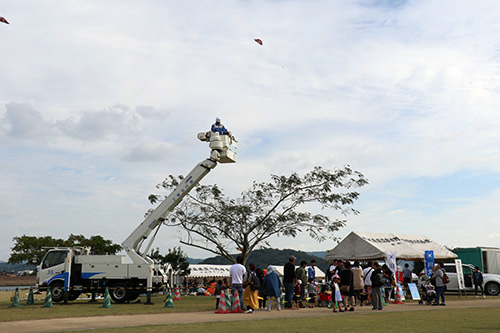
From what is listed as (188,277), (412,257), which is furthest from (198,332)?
(188,277)

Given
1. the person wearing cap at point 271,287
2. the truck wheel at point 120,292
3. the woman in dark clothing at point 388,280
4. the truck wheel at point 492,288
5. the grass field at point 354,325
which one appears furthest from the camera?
the truck wheel at point 492,288

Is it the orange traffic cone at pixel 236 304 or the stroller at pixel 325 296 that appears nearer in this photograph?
the orange traffic cone at pixel 236 304

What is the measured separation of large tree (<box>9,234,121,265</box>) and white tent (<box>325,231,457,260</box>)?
33.5 m

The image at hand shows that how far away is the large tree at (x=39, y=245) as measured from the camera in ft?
169

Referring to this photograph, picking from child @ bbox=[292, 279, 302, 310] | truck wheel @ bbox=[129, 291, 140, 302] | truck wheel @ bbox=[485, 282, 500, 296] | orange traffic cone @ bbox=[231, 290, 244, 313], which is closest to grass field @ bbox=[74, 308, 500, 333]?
orange traffic cone @ bbox=[231, 290, 244, 313]

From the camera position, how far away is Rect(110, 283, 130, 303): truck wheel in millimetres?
23295

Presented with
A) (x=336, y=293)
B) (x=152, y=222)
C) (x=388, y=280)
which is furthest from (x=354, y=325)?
(x=152, y=222)

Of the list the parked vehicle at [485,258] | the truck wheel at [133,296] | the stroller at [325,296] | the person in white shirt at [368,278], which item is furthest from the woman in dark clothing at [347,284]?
the parked vehicle at [485,258]

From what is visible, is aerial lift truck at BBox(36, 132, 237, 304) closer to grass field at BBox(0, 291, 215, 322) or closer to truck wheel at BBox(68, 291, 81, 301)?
truck wheel at BBox(68, 291, 81, 301)

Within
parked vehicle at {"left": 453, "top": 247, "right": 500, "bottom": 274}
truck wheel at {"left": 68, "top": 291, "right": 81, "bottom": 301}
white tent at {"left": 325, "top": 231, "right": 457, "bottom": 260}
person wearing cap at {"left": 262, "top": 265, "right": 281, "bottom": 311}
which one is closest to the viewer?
person wearing cap at {"left": 262, "top": 265, "right": 281, "bottom": 311}

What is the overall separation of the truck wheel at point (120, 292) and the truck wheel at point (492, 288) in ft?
63.0

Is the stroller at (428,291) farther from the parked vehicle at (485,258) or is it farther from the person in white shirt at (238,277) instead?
the parked vehicle at (485,258)

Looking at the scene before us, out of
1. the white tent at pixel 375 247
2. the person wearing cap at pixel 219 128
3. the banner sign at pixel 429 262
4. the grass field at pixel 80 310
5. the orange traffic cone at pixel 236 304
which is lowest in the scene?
the grass field at pixel 80 310

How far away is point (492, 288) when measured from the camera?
28.7 m
